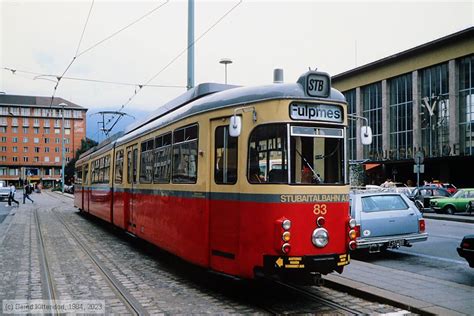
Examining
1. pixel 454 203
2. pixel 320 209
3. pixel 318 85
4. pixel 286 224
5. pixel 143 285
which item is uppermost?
pixel 318 85

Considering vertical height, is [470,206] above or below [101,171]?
below

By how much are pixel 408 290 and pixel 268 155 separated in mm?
3011

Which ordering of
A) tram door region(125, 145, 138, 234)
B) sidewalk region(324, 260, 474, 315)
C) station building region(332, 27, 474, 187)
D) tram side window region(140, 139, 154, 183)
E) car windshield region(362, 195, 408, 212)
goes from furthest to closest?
station building region(332, 27, 474, 187) → tram door region(125, 145, 138, 234) → car windshield region(362, 195, 408, 212) → tram side window region(140, 139, 154, 183) → sidewalk region(324, 260, 474, 315)

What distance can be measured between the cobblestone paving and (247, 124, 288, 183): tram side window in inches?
71.0

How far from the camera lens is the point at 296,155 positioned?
23.6ft

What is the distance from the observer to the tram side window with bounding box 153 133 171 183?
1010 centimetres

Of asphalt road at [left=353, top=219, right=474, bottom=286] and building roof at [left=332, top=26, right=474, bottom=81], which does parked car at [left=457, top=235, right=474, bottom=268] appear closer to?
asphalt road at [left=353, top=219, right=474, bottom=286]

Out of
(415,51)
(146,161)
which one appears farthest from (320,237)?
(415,51)

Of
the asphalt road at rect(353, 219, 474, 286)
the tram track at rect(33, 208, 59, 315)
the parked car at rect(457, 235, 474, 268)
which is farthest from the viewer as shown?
the asphalt road at rect(353, 219, 474, 286)

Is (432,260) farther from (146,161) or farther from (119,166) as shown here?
(119,166)

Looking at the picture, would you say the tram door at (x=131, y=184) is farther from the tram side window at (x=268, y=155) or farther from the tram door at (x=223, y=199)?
the tram side window at (x=268, y=155)

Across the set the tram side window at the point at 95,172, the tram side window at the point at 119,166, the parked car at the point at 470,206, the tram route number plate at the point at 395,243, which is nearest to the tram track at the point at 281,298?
the tram route number plate at the point at 395,243

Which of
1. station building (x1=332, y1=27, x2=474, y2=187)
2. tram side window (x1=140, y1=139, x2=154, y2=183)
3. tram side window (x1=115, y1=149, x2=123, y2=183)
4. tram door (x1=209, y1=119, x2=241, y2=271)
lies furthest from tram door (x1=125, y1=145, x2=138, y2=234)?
station building (x1=332, y1=27, x2=474, y2=187)

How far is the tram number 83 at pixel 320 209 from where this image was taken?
23.6ft
